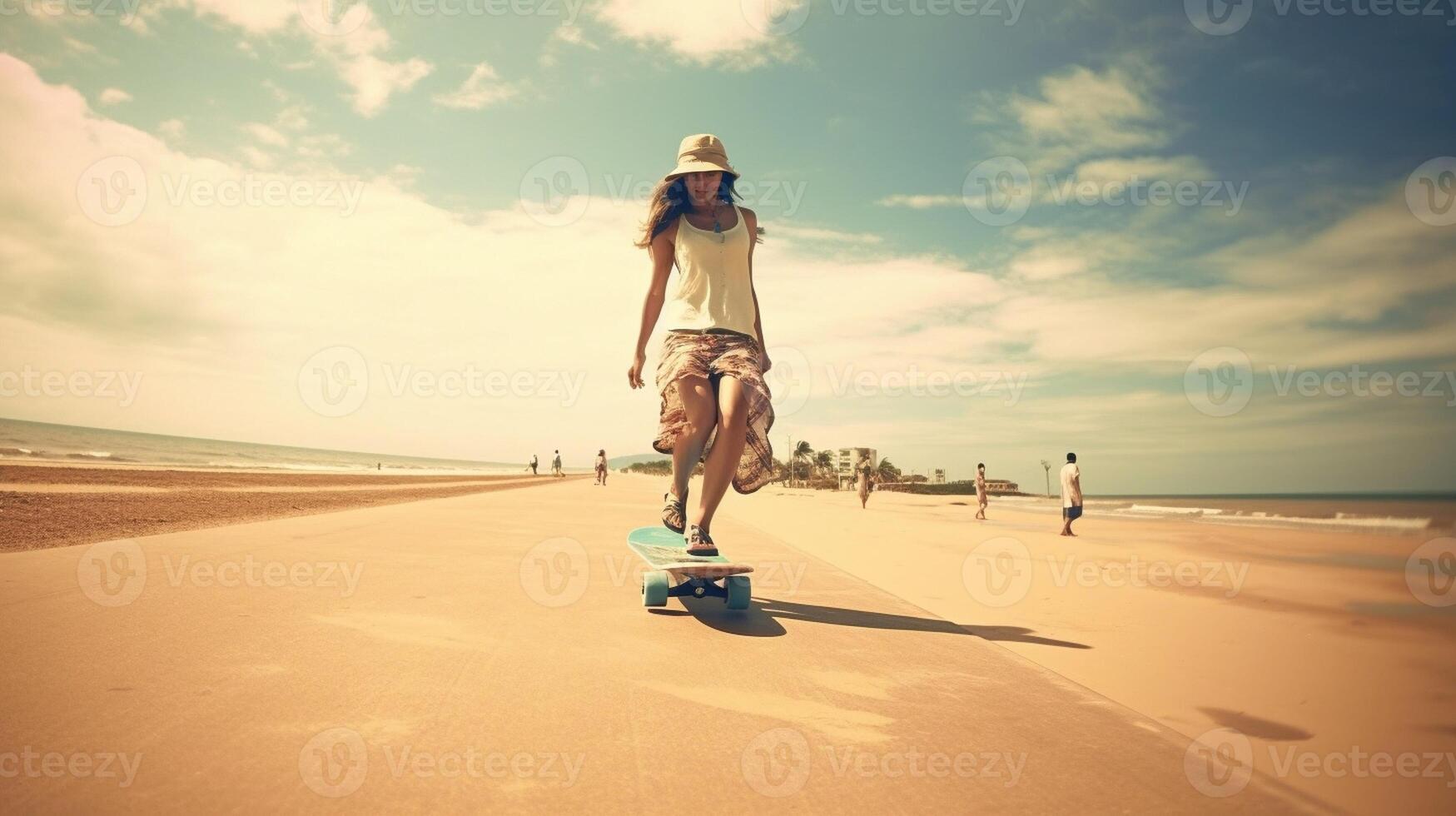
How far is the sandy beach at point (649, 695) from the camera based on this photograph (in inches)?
58.7

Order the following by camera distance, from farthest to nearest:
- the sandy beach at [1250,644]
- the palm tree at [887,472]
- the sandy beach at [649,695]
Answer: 1. the palm tree at [887,472]
2. the sandy beach at [1250,644]
3. the sandy beach at [649,695]

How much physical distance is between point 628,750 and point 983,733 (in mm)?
998

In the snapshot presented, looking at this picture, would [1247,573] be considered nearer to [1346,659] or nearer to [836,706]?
[1346,659]

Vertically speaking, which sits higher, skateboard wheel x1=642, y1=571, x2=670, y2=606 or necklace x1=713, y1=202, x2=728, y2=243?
necklace x1=713, y1=202, x2=728, y2=243

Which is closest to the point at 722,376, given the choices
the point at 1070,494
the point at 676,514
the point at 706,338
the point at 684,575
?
the point at 706,338

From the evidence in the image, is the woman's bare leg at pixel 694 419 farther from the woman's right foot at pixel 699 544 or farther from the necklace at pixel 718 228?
the necklace at pixel 718 228

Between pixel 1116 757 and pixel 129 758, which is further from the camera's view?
pixel 1116 757

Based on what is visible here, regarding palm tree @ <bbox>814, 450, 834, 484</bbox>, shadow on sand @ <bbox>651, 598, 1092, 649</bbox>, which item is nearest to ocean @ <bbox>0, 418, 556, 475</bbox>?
shadow on sand @ <bbox>651, 598, 1092, 649</bbox>

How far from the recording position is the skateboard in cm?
339

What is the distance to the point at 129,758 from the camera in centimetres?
149

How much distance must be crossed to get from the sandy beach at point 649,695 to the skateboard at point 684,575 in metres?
0.13

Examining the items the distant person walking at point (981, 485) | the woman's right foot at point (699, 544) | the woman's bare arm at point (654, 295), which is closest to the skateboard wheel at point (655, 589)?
the woman's right foot at point (699, 544)

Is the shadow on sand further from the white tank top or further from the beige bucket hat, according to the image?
the beige bucket hat

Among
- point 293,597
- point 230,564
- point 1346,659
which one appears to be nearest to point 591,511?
point 230,564
